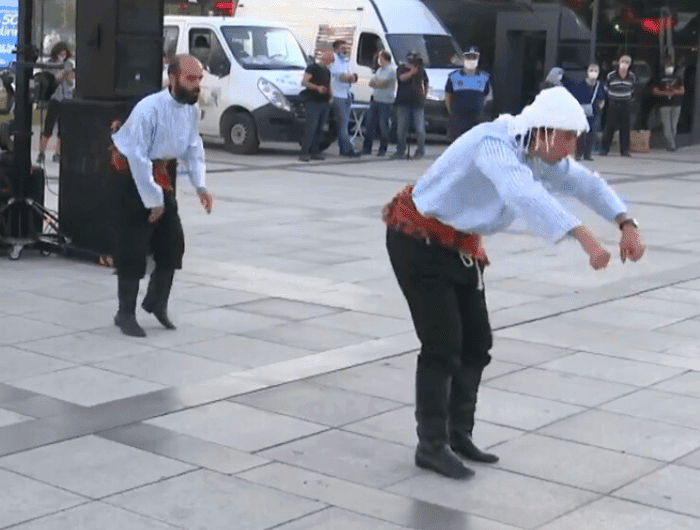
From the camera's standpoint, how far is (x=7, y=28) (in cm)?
1459

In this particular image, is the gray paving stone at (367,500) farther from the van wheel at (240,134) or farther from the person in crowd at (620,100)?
the person in crowd at (620,100)

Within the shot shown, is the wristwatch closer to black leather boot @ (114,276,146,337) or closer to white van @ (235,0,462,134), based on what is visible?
black leather boot @ (114,276,146,337)

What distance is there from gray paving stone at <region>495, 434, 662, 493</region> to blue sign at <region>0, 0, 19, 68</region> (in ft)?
32.1

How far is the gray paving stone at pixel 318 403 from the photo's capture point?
648 cm

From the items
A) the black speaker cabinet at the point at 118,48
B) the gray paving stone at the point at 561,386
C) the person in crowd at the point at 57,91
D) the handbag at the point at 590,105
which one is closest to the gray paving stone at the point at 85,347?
the gray paving stone at the point at 561,386

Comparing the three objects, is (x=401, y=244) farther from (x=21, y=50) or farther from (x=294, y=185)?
(x=294, y=185)

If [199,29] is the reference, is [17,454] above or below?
below

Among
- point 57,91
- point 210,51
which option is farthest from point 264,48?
point 57,91

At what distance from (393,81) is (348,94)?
2.45ft

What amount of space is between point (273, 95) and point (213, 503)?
15415 millimetres

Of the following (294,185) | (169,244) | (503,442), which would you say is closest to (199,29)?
(294,185)

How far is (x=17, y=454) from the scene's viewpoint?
5703 millimetres

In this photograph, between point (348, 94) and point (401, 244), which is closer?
point (401, 244)

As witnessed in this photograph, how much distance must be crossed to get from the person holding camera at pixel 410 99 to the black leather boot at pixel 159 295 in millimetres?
12206
